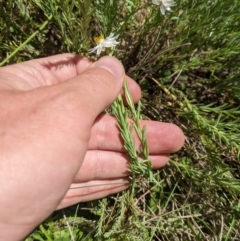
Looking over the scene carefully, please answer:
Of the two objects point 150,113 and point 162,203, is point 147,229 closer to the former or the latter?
point 162,203

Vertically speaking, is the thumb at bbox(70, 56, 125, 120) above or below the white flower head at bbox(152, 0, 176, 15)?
below

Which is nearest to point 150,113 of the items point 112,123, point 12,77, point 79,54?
point 112,123

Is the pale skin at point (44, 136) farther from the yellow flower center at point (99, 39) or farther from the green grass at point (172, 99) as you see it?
the green grass at point (172, 99)

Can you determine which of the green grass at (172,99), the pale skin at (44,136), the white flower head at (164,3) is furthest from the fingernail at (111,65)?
the white flower head at (164,3)

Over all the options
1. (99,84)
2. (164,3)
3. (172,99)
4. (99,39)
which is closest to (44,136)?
(99,84)

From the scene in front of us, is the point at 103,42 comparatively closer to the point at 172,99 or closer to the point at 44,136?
the point at 44,136

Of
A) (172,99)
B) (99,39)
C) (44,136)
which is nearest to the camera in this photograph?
(44,136)

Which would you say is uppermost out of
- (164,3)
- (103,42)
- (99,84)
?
(164,3)

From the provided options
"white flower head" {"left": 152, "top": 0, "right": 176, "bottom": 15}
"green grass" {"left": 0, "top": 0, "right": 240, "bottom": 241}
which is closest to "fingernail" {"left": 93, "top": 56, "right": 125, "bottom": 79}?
"green grass" {"left": 0, "top": 0, "right": 240, "bottom": 241}

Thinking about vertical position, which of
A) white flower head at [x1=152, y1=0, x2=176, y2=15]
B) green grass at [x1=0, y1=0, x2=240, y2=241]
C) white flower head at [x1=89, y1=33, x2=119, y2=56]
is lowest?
green grass at [x1=0, y1=0, x2=240, y2=241]

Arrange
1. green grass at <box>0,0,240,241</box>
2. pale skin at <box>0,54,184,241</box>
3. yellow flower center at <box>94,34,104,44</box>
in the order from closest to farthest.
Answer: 1. pale skin at <box>0,54,184,241</box>
2. yellow flower center at <box>94,34,104,44</box>
3. green grass at <box>0,0,240,241</box>

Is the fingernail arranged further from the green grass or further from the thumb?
the green grass
